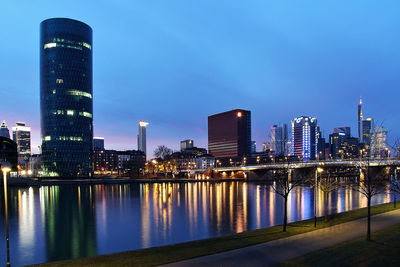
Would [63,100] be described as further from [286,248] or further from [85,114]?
[286,248]

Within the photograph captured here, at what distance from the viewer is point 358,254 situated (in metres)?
15.2

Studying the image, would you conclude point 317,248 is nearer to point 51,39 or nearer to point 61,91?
point 61,91

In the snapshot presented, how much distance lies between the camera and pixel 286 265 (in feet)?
43.8

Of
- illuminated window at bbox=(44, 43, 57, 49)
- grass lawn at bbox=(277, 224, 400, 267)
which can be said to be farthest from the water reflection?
illuminated window at bbox=(44, 43, 57, 49)

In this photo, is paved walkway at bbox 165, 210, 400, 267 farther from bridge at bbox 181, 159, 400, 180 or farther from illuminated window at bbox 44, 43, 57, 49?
illuminated window at bbox 44, 43, 57, 49

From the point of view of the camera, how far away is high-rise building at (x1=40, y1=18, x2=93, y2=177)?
15250 centimetres

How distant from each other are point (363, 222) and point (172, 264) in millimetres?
17609

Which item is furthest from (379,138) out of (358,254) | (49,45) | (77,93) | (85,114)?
(49,45)

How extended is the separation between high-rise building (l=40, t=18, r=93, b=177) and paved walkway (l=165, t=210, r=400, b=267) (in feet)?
499

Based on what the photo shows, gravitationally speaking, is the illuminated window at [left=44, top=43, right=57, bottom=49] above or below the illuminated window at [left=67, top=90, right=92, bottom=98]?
above

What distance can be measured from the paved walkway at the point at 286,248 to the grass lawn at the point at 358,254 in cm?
70

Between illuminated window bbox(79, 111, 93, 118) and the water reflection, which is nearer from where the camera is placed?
the water reflection

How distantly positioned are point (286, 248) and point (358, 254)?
3.60 meters

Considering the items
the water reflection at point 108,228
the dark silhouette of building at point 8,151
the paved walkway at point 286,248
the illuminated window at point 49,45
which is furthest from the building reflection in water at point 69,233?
the illuminated window at point 49,45
